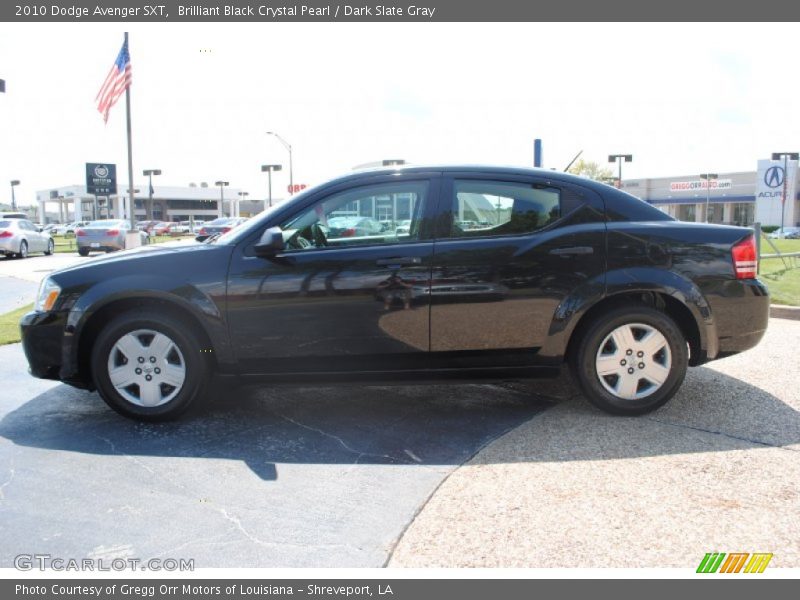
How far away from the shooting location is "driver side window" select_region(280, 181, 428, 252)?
423cm

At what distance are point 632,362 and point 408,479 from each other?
5.99 ft

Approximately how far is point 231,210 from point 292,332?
11071 cm

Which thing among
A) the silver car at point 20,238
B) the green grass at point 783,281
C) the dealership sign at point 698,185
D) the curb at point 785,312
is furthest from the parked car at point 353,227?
the dealership sign at point 698,185

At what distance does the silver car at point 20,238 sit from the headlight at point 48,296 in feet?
67.0

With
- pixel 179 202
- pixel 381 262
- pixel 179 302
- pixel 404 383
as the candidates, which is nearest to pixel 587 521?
pixel 404 383

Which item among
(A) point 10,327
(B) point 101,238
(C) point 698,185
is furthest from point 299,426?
(C) point 698,185

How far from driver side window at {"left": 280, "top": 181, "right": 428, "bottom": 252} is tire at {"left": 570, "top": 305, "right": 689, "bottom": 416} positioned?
1.43m

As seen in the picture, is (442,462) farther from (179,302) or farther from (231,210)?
(231,210)

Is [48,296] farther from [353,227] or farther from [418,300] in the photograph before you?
[418,300]

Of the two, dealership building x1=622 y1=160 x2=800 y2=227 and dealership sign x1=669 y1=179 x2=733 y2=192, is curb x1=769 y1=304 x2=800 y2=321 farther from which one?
dealership sign x1=669 y1=179 x2=733 y2=192

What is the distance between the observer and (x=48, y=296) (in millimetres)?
4254

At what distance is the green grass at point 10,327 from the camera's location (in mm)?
6930

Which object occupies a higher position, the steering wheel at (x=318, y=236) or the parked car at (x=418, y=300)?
the steering wheel at (x=318, y=236)

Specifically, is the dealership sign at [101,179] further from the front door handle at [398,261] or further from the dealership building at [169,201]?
the dealership building at [169,201]
